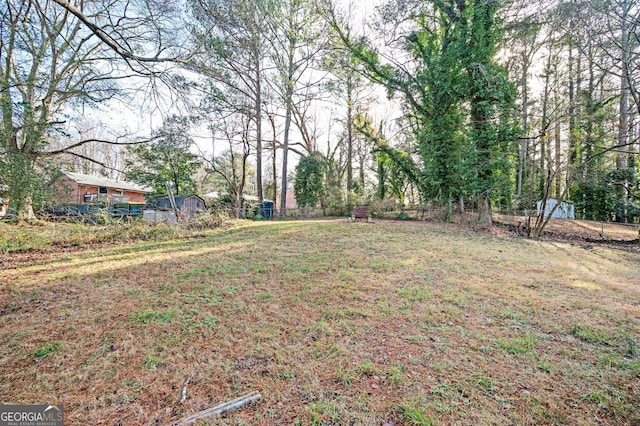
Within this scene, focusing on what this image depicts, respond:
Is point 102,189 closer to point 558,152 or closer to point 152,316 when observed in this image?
point 152,316

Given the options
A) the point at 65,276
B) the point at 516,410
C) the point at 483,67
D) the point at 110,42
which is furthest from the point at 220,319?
the point at 483,67

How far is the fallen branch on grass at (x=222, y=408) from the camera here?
154cm

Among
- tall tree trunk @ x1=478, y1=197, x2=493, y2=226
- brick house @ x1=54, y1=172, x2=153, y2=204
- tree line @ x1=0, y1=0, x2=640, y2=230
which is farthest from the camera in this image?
brick house @ x1=54, y1=172, x2=153, y2=204

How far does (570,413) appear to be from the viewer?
5.27ft

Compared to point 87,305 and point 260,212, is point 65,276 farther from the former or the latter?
point 260,212

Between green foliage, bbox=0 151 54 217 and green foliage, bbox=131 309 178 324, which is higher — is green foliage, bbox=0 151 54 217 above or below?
above

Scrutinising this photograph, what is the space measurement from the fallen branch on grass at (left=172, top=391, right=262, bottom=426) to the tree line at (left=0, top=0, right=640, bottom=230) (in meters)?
5.24

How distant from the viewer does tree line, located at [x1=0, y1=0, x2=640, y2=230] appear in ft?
17.5

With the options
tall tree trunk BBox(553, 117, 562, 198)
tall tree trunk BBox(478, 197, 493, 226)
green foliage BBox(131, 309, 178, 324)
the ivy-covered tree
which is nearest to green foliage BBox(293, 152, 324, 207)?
the ivy-covered tree

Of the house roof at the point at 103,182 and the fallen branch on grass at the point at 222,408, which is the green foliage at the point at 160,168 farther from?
the fallen branch on grass at the point at 222,408

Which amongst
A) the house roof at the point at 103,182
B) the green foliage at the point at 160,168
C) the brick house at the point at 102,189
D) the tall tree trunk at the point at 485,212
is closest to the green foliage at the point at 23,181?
the brick house at the point at 102,189

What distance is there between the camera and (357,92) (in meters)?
18.5

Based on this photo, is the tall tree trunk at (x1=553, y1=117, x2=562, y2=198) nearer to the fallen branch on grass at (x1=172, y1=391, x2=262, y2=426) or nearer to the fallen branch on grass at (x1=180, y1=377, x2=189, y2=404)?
the fallen branch on grass at (x1=172, y1=391, x2=262, y2=426)

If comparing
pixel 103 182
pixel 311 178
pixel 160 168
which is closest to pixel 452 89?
pixel 311 178
